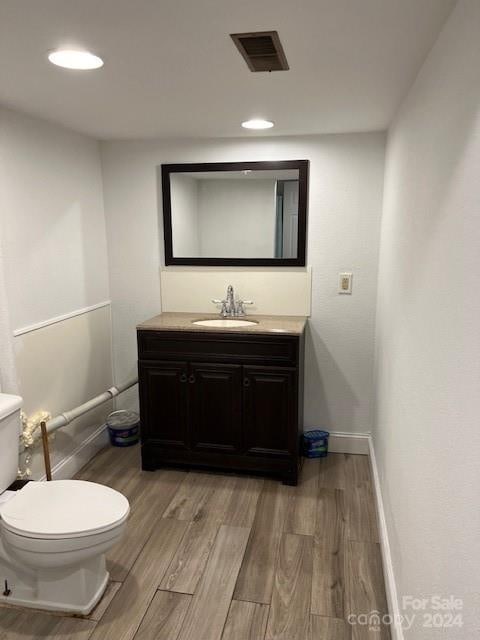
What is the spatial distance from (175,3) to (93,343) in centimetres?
228

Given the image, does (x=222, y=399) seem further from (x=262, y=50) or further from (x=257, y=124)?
(x=262, y=50)

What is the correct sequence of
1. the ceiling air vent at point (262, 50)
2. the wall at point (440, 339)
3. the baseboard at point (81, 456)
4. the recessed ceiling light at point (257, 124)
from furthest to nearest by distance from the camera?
the baseboard at point (81, 456) < the recessed ceiling light at point (257, 124) < the ceiling air vent at point (262, 50) < the wall at point (440, 339)

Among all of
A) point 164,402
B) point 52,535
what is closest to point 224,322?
point 164,402

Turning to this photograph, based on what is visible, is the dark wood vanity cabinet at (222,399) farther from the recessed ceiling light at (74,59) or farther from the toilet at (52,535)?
the recessed ceiling light at (74,59)

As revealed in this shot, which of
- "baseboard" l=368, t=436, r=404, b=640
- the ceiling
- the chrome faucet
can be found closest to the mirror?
the chrome faucet

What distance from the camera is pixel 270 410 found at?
2680mm

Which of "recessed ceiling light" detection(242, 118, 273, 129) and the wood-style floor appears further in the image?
"recessed ceiling light" detection(242, 118, 273, 129)

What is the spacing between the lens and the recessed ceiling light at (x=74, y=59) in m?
1.49

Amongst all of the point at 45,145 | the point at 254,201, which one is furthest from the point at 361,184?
the point at 45,145

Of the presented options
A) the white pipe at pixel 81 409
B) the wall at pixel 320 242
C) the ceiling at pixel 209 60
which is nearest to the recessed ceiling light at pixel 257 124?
the ceiling at pixel 209 60

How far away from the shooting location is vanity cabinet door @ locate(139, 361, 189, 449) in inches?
109

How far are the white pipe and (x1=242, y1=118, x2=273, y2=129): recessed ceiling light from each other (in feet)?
5.69

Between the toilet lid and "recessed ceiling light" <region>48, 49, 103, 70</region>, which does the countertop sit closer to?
the toilet lid

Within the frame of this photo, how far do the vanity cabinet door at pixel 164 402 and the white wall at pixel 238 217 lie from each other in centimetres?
84
